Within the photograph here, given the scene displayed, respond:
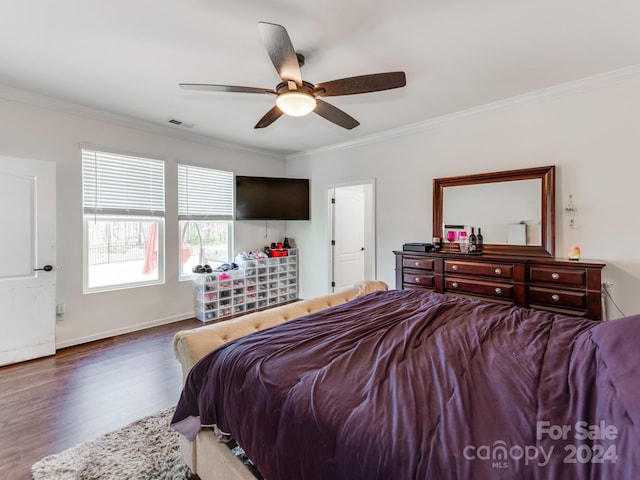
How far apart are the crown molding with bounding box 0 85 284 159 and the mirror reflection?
3.56 metres

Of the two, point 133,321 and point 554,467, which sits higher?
point 554,467

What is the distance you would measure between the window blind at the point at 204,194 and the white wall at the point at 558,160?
2.35 m

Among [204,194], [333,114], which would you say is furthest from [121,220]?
[333,114]

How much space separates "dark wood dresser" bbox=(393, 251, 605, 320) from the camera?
8.42 feet

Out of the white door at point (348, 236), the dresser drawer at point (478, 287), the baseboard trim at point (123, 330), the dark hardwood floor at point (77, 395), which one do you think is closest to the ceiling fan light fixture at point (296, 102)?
the dresser drawer at point (478, 287)

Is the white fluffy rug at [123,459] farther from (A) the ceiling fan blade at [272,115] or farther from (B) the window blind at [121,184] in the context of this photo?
(B) the window blind at [121,184]

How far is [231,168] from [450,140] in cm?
337

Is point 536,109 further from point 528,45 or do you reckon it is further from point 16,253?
point 16,253

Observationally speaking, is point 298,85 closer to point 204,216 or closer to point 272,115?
point 272,115

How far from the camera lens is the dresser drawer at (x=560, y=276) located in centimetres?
258

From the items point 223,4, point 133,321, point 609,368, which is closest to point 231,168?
point 133,321

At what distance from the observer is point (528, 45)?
2311 millimetres

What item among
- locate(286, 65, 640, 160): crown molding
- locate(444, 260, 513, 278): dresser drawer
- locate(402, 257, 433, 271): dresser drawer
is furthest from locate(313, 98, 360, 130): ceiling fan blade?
locate(444, 260, 513, 278): dresser drawer

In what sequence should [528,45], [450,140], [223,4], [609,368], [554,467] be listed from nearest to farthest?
[554,467] → [609,368] → [223,4] → [528,45] → [450,140]
